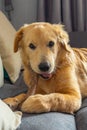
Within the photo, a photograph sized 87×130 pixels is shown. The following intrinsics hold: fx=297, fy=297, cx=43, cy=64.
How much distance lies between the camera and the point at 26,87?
5.81 feet

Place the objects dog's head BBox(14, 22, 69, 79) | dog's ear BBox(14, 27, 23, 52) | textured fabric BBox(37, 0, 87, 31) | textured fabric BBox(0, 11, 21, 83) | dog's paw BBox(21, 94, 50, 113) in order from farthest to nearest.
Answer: textured fabric BBox(37, 0, 87, 31) → textured fabric BBox(0, 11, 21, 83) → dog's ear BBox(14, 27, 23, 52) → dog's head BBox(14, 22, 69, 79) → dog's paw BBox(21, 94, 50, 113)

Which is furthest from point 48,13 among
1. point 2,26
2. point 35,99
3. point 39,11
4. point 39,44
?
point 35,99

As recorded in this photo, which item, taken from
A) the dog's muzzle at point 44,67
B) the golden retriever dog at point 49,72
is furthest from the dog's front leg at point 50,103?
the dog's muzzle at point 44,67

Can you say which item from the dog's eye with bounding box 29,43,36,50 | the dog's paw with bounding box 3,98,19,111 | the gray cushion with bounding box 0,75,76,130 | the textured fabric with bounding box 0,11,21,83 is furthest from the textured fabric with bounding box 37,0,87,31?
the gray cushion with bounding box 0,75,76,130

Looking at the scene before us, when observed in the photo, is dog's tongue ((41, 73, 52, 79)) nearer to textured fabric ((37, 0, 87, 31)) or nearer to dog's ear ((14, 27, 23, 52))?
dog's ear ((14, 27, 23, 52))

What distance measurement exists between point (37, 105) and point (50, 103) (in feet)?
0.20

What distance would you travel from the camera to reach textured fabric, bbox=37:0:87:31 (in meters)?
2.65

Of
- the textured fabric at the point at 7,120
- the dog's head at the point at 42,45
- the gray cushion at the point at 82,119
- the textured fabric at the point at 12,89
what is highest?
the dog's head at the point at 42,45

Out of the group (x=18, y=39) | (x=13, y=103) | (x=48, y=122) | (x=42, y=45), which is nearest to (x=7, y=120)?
(x=48, y=122)

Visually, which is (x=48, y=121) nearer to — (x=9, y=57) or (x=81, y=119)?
(x=81, y=119)

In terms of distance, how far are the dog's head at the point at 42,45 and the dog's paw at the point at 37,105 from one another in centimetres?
16

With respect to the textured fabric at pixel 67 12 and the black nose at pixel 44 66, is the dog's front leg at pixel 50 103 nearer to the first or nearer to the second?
the black nose at pixel 44 66

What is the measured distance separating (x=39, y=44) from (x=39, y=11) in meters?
1.34

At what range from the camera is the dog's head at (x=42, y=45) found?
55.5 inches
